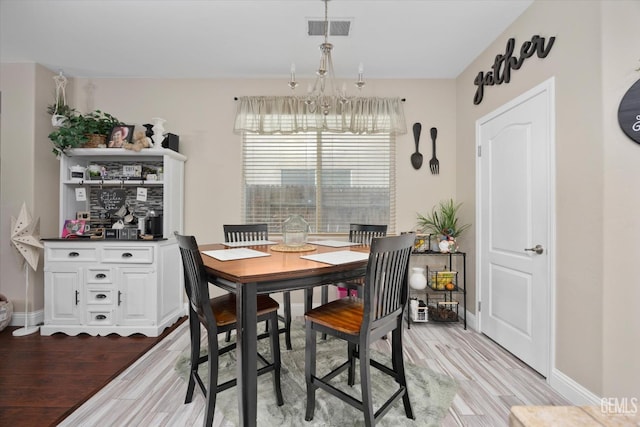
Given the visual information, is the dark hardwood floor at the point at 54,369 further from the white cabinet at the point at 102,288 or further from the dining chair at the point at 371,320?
the dining chair at the point at 371,320

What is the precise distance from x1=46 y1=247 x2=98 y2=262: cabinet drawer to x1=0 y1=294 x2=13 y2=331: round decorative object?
2.27 ft

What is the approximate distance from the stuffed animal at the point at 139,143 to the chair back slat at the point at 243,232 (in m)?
1.35

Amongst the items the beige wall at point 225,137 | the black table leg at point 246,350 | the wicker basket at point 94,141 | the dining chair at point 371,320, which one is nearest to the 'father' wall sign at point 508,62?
the beige wall at point 225,137

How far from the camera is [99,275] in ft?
9.12

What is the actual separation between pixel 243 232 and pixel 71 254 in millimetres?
1774

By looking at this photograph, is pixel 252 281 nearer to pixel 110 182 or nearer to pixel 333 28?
pixel 333 28

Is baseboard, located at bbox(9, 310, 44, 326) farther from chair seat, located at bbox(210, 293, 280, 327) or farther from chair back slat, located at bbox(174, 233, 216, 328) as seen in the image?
chair back slat, located at bbox(174, 233, 216, 328)

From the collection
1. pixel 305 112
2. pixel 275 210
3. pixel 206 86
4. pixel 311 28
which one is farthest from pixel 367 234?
pixel 206 86

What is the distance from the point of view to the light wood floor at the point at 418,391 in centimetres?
167

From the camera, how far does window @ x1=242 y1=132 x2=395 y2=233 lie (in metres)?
3.40

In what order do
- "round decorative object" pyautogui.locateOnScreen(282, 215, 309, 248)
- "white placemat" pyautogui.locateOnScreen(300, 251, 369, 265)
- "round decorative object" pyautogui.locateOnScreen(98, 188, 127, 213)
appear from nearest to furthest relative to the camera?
1. "white placemat" pyautogui.locateOnScreen(300, 251, 369, 265)
2. "round decorative object" pyautogui.locateOnScreen(282, 215, 309, 248)
3. "round decorative object" pyautogui.locateOnScreen(98, 188, 127, 213)

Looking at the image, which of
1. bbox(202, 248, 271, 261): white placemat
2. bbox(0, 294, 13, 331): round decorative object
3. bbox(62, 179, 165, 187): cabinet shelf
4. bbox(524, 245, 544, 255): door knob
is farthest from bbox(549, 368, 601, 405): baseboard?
bbox(0, 294, 13, 331): round decorative object

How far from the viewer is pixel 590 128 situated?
1.69 m

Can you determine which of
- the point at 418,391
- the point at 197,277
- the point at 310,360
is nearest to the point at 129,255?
the point at 197,277
